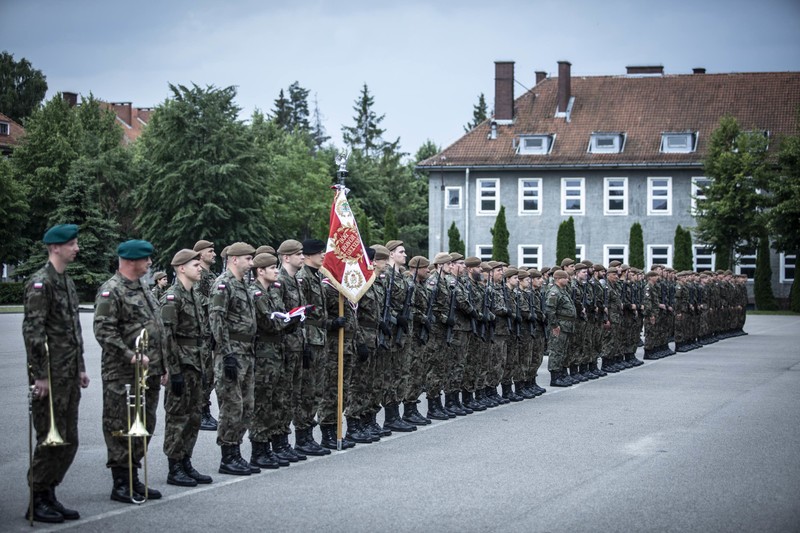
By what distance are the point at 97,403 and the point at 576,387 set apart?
25.2 feet

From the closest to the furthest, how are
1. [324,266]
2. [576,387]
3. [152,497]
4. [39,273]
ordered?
[39,273], [152,497], [324,266], [576,387]

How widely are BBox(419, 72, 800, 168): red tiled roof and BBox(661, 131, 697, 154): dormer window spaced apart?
12.5 inches

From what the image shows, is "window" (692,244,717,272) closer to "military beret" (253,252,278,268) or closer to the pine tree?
the pine tree

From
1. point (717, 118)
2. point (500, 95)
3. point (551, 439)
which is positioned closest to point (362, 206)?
point (500, 95)

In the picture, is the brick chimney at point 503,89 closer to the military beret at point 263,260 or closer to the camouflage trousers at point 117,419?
the military beret at point 263,260

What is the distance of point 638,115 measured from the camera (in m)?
59.7

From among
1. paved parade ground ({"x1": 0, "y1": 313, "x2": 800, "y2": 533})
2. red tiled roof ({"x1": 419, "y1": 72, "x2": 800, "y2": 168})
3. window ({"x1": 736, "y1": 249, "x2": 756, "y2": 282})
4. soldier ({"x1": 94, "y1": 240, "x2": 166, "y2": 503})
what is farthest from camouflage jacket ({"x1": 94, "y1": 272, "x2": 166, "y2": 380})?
window ({"x1": 736, "y1": 249, "x2": 756, "y2": 282})

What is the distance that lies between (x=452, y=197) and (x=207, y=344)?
49.8 m

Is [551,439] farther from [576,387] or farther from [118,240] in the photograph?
[118,240]

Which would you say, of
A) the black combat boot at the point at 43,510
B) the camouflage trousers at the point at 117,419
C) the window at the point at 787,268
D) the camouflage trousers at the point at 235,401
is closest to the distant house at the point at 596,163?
the window at the point at 787,268

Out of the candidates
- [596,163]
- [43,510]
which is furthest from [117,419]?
[596,163]

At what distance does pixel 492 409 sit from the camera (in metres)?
15.5

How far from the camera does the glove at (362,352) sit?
40.3 feet

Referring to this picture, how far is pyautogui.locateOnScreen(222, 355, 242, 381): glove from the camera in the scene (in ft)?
32.4
